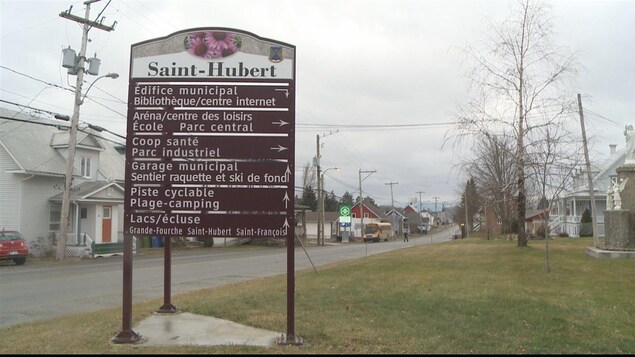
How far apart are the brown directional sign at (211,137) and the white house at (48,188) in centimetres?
2351

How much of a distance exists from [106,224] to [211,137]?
101 feet

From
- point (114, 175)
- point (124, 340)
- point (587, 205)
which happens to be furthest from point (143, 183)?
point (587, 205)

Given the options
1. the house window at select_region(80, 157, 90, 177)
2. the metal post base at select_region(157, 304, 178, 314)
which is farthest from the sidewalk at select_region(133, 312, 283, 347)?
the house window at select_region(80, 157, 90, 177)

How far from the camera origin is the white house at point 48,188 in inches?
1184

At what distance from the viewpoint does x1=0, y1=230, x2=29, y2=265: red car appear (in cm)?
2388

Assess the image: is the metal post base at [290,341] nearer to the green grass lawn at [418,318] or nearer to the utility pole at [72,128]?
the green grass lawn at [418,318]

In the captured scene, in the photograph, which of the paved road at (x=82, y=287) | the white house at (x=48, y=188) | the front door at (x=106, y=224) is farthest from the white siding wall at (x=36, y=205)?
the paved road at (x=82, y=287)

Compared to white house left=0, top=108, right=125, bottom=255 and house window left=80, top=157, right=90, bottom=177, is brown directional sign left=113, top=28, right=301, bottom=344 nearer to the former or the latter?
white house left=0, top=108, right=125, bottom=255

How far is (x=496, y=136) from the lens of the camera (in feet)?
80.4

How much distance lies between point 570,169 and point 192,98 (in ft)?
57.1

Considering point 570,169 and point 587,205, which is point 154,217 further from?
point 587,205

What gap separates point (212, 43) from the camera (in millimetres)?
6953

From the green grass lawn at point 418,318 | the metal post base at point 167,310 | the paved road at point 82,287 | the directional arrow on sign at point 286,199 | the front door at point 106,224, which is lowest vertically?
the paved road at point 82,287

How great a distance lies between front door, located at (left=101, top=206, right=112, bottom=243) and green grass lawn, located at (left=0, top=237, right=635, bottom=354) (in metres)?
25.8
